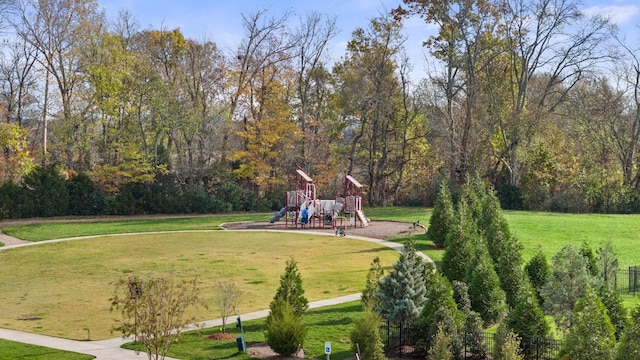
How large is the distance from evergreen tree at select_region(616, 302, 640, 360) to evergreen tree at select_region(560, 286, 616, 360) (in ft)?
1.00

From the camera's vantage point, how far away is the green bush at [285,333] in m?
14.8

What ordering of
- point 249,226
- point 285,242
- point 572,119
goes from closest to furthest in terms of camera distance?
point 285,242 → point 249,226 → point 572,119

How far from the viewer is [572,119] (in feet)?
185

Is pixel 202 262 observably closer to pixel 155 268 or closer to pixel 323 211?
pixel 155 268

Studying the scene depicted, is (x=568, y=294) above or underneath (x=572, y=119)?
underneath

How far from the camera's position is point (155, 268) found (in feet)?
86.4

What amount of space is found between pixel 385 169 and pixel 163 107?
19.7 metres

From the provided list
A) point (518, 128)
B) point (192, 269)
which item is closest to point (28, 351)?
point (192, 269)

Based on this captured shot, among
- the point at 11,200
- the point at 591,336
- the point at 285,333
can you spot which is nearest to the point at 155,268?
the point at 285,333

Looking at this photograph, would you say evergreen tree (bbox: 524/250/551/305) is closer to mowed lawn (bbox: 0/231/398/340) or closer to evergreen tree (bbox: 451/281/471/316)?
evergreen tree (bbox: 451/281/471/316)

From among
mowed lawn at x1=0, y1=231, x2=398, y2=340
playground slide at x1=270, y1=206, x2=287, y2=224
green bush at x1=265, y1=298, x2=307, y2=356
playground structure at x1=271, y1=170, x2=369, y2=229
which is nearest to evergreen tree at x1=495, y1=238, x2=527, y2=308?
mowed lawn at x1=0, y1=231, x2=398, y2=340

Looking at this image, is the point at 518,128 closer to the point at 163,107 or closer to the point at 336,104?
the point at 336,104

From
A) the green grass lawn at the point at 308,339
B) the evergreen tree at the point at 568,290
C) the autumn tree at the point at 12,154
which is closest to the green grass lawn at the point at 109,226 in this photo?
the autumn tree at the point at 12,154

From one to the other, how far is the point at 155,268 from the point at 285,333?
12.9m
